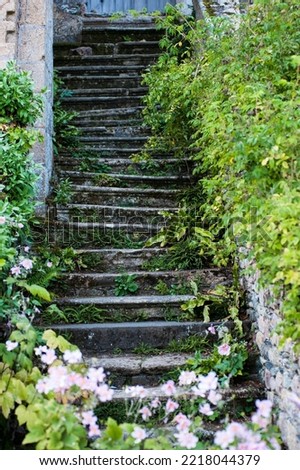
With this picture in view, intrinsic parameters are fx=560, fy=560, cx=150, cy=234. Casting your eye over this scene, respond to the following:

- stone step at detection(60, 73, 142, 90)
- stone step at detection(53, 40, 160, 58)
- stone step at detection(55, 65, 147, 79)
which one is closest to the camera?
stone step at detection(60, 73, 142, 90)

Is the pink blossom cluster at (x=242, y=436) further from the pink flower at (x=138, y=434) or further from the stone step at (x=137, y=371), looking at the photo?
the stone step at (x=137, y=371)

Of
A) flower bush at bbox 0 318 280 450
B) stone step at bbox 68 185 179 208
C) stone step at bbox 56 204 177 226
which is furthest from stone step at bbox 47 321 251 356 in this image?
stone step at bbox 68 185 179 208

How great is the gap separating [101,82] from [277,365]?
5188 millimetres

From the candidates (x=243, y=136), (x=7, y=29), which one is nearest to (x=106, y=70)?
(x=7, y=29)

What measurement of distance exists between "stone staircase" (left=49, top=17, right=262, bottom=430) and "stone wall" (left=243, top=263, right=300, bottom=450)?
157 mm

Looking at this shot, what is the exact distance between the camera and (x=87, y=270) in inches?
168

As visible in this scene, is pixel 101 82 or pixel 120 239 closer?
pixel 120 239

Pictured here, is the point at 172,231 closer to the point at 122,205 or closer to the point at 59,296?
the point at 122,205

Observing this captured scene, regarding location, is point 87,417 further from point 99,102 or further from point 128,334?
point 99,102

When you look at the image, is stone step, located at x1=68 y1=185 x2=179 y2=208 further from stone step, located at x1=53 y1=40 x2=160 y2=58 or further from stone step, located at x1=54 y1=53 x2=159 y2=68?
stone step, located at x1=53 y1=40 x2=160 y2=58

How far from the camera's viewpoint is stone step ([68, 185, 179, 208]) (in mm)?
Result: 5125

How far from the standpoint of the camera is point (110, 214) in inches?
193

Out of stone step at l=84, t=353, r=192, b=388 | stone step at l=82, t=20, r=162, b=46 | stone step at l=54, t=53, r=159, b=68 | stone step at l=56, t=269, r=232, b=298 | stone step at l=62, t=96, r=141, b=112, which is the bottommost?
stone step at l=84, t=353, r=192, b=388

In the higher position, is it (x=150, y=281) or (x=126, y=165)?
(x=126, y=165)
